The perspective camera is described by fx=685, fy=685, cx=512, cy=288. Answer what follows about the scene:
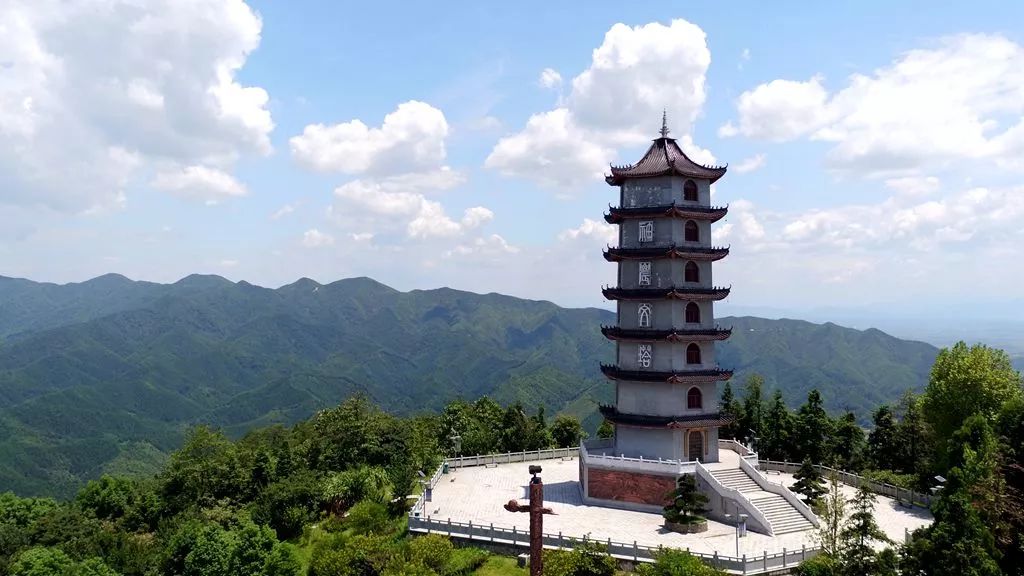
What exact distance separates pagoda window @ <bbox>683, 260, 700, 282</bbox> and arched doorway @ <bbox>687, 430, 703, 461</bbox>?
837 cm

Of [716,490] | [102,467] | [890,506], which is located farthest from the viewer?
[102,467]

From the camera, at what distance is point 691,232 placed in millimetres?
38375

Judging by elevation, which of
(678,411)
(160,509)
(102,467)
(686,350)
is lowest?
(102,467)

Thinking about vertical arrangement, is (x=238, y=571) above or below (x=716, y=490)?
below

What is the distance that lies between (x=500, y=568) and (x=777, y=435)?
26732 mm

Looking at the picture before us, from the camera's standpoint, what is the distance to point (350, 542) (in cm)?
2908

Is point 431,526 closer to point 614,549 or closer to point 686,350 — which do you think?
point 614,549

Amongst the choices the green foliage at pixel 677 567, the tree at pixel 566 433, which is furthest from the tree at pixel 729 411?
the green foliage at pixel 677 567

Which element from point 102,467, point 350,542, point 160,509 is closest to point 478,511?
point 350,542

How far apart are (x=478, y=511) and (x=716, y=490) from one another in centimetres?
1196

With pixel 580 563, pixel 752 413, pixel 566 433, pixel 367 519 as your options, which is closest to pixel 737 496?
pixel 580 563

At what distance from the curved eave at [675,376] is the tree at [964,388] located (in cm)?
1198

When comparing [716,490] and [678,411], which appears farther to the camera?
[678,411]

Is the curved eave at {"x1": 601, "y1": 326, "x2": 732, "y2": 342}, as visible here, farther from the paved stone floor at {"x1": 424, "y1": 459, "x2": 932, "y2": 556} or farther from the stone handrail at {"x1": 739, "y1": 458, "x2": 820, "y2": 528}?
→ the paved stone floor at {"x1": 424, "y1": 459, "x2": 932, "y2": 556}
